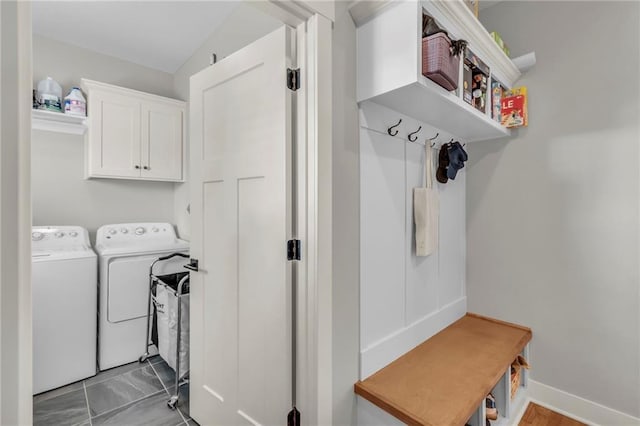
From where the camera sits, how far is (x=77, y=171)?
2859 mm

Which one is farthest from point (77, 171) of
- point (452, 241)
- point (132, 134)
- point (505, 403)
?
point (505, 403)

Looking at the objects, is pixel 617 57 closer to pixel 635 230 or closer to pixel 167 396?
pixel 635 230

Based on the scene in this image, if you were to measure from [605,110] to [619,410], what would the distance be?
1668 millimetres

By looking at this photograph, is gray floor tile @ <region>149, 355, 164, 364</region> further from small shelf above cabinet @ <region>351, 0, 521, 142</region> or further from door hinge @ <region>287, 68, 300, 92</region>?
small shelf above cabinet @ <region>351, 0, 521, 142</region>

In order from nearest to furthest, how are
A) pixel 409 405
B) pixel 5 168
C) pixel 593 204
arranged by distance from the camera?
1. pixel 5 168
2. pixel 409 405
3. pixel 593 204

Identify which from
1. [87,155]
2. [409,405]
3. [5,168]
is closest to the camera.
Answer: [5,168]

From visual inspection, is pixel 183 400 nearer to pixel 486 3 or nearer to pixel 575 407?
pixel 575 407

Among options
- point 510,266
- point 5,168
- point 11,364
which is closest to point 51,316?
point 11,364

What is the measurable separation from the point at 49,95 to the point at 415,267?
3206 mm

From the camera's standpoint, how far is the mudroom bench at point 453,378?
1230 millimetres

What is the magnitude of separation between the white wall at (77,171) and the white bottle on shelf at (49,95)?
13cm

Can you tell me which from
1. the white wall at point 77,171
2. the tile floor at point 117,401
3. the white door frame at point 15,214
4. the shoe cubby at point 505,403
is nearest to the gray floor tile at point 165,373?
the tile floor at point 117,401

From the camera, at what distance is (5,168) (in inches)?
25.2

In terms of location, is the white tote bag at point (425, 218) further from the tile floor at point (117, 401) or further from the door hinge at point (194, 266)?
the tile floor at point (117, 401)
